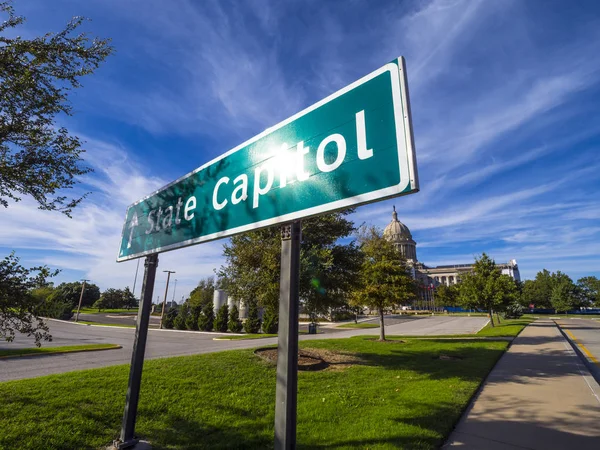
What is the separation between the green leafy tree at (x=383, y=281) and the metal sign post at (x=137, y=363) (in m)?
12.6

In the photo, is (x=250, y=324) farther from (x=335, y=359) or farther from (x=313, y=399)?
(x=313, y=399)

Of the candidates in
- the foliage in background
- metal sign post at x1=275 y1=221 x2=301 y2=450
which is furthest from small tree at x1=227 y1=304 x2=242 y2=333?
the foliage in background

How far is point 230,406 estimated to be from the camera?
5.66 meters

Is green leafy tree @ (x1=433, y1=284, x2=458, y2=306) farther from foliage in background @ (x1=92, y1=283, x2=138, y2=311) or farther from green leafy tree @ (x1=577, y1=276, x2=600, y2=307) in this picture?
foliage in background @ (x1=92, y1=283, x2=138, y2=311)

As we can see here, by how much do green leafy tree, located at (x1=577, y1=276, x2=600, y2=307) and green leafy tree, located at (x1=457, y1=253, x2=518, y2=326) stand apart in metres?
77.7

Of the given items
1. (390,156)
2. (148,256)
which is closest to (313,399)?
(148,256)

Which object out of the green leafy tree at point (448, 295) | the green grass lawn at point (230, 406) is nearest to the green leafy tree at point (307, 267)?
the green grass lawn at point (230, 406)

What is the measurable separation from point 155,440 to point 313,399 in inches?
116

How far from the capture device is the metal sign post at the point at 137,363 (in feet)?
12.3

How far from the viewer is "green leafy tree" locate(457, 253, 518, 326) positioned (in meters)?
25.3

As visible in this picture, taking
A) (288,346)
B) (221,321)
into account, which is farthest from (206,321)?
(288,346)

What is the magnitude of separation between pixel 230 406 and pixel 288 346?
4.56 m

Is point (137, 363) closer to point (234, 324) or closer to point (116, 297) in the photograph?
point (234, 324)

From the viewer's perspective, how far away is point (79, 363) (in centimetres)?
1016
